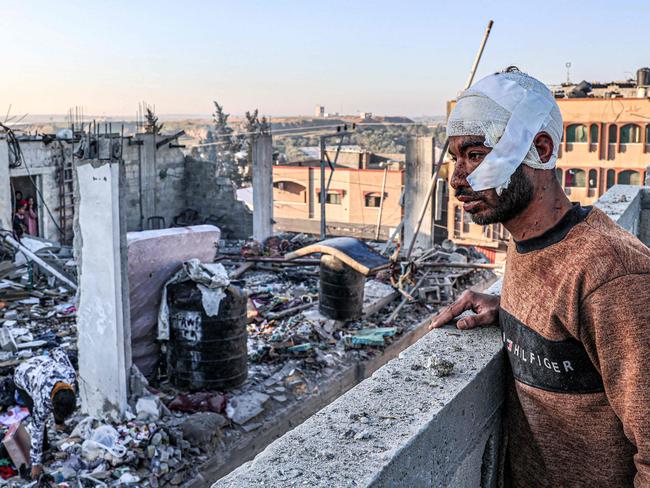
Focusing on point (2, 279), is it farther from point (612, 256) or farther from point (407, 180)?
point (612, 256)

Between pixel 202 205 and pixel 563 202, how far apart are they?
21.7m

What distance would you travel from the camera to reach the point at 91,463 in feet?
23.3

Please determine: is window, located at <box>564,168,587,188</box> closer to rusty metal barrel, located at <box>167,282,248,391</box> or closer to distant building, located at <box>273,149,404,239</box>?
distant building, located at <box>273,149,404,239</box>

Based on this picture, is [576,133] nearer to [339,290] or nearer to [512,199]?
[339,290]

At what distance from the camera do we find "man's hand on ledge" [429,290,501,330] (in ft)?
8.94

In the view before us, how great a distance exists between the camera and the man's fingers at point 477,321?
107 inches

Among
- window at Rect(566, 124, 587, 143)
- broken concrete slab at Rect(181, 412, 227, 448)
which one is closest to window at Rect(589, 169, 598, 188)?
window at Rect(566, 124, 587, 143)

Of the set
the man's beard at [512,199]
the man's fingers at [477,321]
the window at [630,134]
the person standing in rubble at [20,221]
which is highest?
the window at [630,134]

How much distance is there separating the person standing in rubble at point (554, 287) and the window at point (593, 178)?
40.4 m

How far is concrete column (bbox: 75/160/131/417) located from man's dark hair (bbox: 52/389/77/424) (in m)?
0.22

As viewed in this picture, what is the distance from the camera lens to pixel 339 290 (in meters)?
12.1

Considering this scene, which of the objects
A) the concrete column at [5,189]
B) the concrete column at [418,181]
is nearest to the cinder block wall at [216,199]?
the concrete column at [418,181]

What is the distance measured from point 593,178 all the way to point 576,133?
2.89m

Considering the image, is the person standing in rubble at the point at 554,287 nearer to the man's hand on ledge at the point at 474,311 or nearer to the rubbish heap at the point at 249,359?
the man's hand on ledge at the point at 474,311
